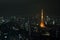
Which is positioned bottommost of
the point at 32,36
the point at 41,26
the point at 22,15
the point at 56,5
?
the point at 32,36

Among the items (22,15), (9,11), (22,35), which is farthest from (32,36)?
(9,11)

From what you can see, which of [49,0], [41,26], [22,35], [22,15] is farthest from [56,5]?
[22,35]

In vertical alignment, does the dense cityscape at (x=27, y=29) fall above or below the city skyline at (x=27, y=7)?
below

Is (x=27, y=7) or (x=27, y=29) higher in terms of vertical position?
(x=27, y=7)

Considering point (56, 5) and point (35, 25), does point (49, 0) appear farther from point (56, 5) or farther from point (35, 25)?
point (35, 25)

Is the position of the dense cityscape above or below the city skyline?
below

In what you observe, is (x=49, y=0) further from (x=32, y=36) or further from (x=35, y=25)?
(x=32, y=36)

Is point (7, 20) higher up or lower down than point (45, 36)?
higher up
